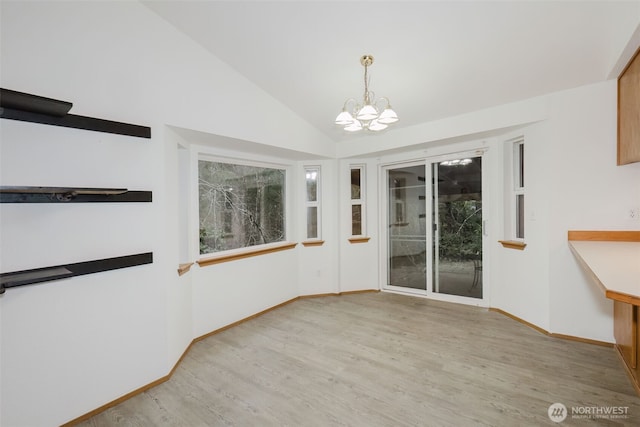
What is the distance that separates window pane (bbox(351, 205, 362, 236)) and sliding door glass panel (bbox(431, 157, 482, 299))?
1.16 metres

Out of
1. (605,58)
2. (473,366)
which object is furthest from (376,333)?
(605,58)

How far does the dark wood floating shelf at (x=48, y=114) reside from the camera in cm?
154

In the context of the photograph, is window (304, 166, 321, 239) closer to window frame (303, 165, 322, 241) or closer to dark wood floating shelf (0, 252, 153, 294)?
window frame (303, 165, 322, 241)

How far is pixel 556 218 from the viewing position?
291cm

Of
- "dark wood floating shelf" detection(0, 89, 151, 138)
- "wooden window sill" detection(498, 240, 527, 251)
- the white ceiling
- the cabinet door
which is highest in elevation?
the white ceiling

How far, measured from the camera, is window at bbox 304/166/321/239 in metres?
4.58

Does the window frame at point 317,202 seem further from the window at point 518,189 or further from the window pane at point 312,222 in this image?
the window at point 518,189

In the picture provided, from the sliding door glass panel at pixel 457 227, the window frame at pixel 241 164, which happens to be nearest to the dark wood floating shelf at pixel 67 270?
the window frame at pixel 241 164

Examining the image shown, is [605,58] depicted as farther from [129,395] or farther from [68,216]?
[129,395]

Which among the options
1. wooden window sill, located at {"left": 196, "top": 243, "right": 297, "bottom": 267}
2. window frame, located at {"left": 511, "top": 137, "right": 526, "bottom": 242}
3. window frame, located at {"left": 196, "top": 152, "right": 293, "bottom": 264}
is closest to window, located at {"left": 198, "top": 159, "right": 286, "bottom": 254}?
window frame, located at {"left": 196, "top": 152, "right": 293, "bottom": 264}

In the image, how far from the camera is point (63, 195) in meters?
1.78

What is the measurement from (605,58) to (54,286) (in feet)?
15.0

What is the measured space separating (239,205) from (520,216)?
358 centimetres

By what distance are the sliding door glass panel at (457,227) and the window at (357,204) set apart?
3.72ft
